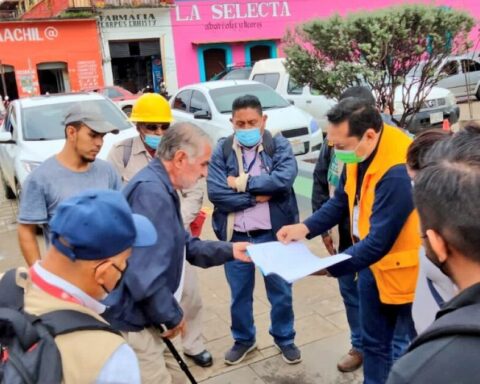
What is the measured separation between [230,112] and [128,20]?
16406 mm

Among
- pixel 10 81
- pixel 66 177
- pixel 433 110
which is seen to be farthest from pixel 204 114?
pixel 10 81

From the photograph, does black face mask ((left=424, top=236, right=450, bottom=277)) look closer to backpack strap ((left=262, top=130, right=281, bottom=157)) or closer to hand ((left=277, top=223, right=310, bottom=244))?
hand ((left=277, top=223, right=310, bottom=244))

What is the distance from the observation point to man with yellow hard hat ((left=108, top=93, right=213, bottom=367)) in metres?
3.71

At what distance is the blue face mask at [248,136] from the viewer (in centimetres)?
363

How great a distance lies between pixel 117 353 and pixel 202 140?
4.43 feet

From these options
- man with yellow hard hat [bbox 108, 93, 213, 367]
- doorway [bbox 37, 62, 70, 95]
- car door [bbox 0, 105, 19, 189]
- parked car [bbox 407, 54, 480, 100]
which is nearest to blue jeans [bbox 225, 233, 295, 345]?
man with yellow hard hat [bbox 108, 93, 213, 367]

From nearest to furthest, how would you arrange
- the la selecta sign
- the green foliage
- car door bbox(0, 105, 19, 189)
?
car door bbox(0, 105, 19, 189) < the green foliage < the la selecta sign

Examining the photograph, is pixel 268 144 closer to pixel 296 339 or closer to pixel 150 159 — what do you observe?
pixel 150 159

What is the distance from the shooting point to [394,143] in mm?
2637

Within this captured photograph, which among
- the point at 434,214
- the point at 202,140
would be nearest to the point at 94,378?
the point at 434,214

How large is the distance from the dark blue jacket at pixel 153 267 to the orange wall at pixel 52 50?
22.0 metres

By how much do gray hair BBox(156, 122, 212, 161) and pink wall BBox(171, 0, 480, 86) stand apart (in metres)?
22.6

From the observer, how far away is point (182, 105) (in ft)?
36.7

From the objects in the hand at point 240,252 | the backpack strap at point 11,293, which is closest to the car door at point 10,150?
the hand at point 240,252
